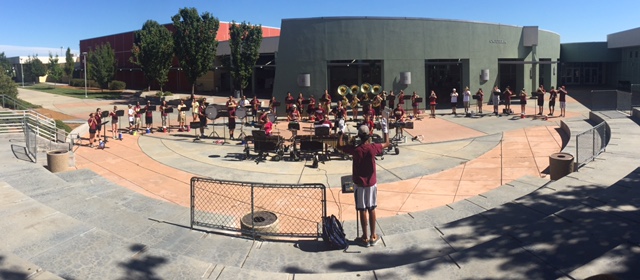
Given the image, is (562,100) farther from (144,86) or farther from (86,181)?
(144,86)

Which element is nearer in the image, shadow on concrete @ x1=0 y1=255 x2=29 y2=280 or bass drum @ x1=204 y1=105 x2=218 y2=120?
shadow on concrete @ x1=0 y1=255 x2=29 y2=280

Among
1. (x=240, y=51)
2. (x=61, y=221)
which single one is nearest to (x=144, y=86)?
(x=240, y=51)

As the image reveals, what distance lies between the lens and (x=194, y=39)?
132 ft

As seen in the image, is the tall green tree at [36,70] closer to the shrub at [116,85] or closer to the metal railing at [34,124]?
the shrub at [116,85]

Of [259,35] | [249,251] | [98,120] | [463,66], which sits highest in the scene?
[259,35]

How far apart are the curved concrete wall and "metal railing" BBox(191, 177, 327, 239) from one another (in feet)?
59.4

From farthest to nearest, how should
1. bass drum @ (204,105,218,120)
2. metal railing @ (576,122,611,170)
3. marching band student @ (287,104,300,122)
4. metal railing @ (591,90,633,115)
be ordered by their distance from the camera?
marching band student @ (287,104,300,122) → metal railing @ (591,90,633,115) → bass drum @ (204,105,218,120) → metal railing @ (576,122,611,170)

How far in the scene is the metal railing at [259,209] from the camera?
8195 millimetres

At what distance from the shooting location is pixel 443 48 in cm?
3225

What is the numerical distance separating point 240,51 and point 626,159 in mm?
32586

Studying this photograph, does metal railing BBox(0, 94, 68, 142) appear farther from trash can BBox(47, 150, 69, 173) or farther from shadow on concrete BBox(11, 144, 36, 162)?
trash can BBox(47, 150, 69, 173)

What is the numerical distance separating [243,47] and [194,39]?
4.26 metres

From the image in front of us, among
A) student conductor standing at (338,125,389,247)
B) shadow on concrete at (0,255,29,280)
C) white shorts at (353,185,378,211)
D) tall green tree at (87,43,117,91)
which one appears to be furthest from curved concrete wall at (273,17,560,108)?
tall green tree at (87,43,117,91)

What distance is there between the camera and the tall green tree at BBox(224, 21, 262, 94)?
39.9 meters
